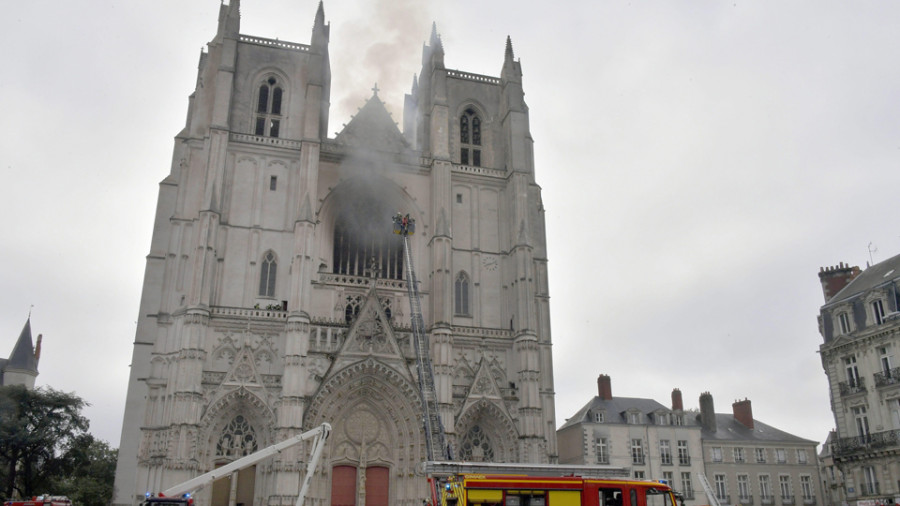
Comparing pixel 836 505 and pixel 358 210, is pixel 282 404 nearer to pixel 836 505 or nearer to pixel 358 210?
pixel 358 210

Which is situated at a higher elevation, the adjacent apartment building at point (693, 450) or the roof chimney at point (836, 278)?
the roof chimney at point (836, 278)

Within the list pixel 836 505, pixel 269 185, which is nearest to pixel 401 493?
pixel 269 185

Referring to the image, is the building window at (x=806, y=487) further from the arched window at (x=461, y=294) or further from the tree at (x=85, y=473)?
the tree at (x=85, y=473)

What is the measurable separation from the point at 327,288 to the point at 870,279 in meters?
23.4

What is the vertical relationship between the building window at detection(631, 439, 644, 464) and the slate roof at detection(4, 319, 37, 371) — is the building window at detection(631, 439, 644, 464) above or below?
below

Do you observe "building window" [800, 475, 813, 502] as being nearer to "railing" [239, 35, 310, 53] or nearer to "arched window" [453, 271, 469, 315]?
"arched window" [453, 271, 469, 315]

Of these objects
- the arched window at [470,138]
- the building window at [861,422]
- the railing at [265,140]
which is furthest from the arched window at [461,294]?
the building window at [861,422]

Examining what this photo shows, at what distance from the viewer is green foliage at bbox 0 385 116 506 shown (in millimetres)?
32688

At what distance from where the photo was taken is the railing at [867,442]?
27500 mm

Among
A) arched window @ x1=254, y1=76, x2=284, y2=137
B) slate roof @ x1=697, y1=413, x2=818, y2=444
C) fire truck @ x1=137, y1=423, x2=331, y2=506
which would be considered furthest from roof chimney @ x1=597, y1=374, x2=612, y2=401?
fire truck @ x1=137, y1=423, x2=331, y2=506

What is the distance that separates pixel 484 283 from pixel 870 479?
17482mm

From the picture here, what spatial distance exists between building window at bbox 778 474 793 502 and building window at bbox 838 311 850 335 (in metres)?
15.3

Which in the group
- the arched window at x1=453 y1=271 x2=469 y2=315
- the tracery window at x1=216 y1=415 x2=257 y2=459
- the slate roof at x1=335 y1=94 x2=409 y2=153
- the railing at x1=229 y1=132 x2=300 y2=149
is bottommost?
the tracery window at x1=216 y1=415 x2=257 y2=459

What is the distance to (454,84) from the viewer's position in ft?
123
